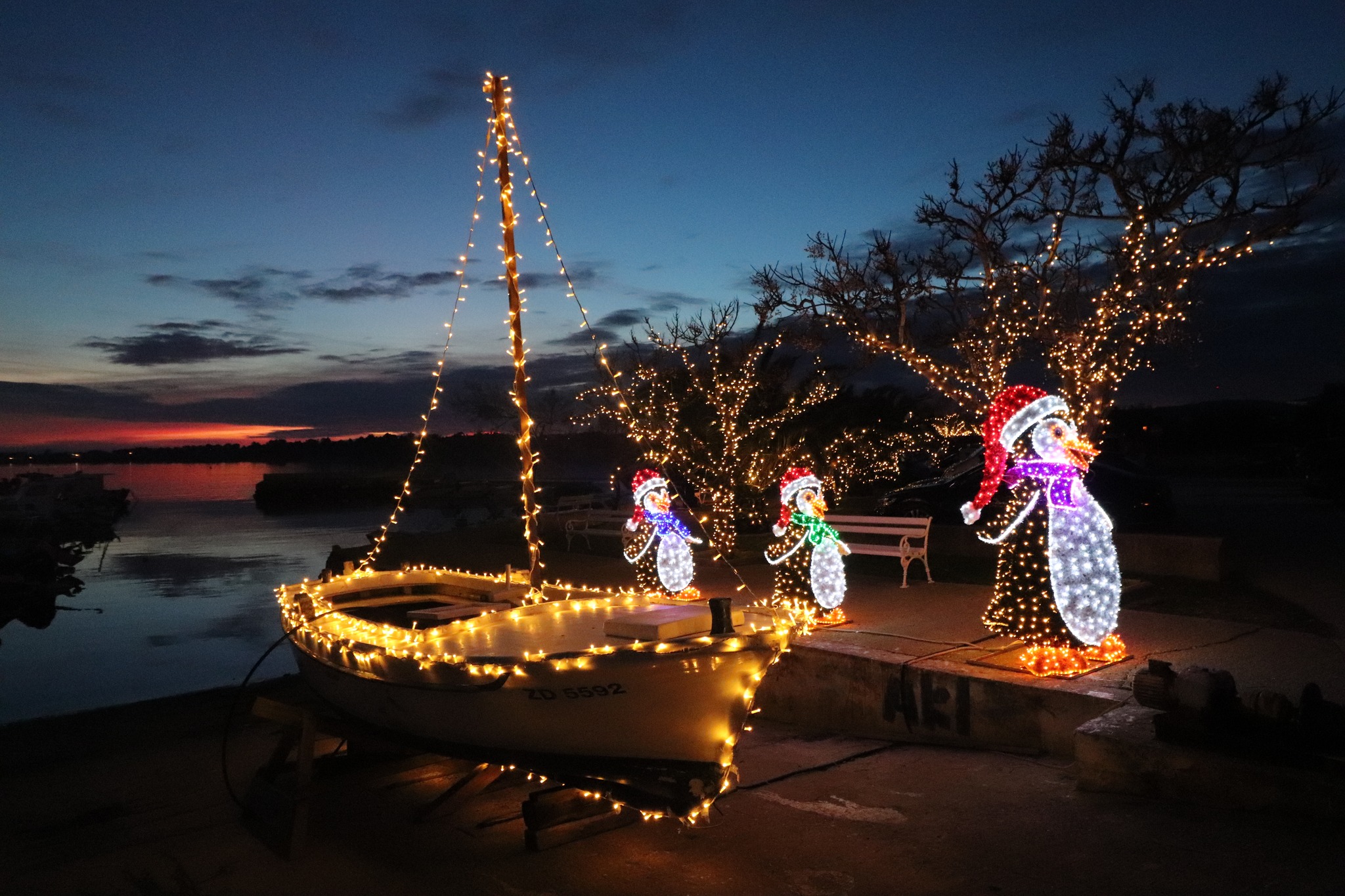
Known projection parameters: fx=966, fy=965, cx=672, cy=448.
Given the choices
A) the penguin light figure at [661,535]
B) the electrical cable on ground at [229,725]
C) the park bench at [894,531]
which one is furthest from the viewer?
the park bench at [894,531]

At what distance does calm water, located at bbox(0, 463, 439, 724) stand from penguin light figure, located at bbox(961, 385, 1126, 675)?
12083mm

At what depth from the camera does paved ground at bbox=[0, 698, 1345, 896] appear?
483 cm

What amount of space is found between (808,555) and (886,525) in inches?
136

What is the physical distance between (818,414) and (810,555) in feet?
30.5

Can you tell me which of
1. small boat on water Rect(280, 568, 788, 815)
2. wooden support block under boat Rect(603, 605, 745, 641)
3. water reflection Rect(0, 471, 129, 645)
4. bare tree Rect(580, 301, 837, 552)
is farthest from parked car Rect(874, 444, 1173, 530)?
water reflection Rect(0, 471, 129, 645)

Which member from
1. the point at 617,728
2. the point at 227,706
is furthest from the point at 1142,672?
the point at 227,706

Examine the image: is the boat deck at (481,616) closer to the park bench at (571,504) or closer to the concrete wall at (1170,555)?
the concrete wall at (1170,555)

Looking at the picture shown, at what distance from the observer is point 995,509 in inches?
679

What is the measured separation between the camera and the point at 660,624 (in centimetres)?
598

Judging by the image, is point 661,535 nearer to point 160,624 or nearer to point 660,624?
point 660,624

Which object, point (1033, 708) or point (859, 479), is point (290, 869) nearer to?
point (1033, 708)

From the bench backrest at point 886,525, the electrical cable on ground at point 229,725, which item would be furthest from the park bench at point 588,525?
the electrical cable on ground at point 229,725

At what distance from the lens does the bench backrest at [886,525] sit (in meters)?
12.4

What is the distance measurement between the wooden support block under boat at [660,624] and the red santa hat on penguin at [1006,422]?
95.3 inches
